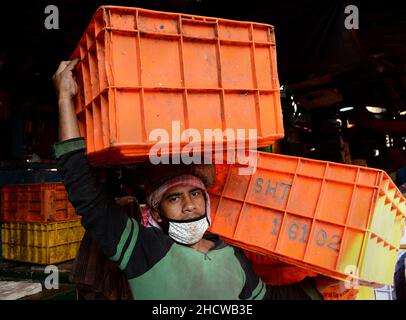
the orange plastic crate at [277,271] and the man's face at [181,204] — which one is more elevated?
the man's face at [181,204]

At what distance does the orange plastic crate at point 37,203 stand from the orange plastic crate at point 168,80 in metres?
4.14

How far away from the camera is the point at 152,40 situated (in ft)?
5.87

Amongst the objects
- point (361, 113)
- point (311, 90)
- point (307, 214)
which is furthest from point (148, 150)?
point (361, 113)

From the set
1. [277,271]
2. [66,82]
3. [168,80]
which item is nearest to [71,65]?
[66,82]

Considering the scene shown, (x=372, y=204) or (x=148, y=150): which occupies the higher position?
(x=148, y=150)

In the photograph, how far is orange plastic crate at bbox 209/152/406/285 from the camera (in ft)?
7.13

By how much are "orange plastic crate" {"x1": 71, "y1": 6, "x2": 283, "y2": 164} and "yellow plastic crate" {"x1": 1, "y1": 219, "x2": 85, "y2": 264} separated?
4.18 metres

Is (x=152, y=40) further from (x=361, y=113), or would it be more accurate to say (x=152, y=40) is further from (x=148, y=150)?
(x=361, y=113)

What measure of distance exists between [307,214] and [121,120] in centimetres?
144

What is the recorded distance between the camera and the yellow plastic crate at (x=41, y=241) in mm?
5539

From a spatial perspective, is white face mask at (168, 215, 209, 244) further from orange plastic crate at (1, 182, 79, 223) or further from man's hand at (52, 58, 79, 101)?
orange plastic crate at (1, 182, 79, 223)

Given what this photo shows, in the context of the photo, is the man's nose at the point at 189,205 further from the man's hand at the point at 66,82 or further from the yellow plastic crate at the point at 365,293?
the yellow plastic crate at the point at 365,293
